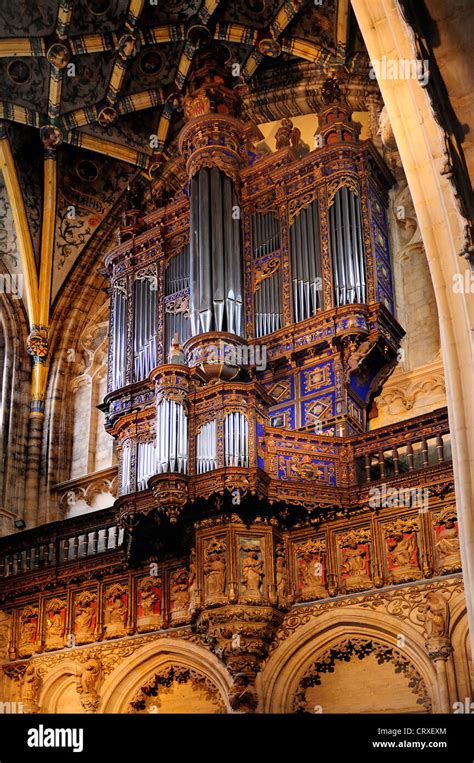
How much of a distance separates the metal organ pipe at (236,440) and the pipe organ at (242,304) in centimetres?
1

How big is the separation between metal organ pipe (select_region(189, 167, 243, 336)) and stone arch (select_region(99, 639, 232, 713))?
4576mm

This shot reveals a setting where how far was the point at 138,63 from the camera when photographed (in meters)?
21.0

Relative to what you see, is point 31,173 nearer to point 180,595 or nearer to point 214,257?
A: point 214,257

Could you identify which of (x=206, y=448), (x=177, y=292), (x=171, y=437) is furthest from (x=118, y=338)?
(x=206, y=448)

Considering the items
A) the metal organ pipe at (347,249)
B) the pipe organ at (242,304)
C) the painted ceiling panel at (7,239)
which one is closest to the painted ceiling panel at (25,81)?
the painted ceiling panel at (7,239)

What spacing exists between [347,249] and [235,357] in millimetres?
2405

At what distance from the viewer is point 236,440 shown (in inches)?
568

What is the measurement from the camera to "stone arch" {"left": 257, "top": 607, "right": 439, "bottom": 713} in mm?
13773

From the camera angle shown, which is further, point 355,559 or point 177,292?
point 177,292

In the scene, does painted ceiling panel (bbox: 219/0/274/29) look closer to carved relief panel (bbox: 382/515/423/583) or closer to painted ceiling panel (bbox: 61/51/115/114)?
painted ceiling panel (bbox: 61/51/115/114)

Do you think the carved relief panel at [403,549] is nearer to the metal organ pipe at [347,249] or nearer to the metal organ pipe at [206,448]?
the metal organ pipe at [206,448]

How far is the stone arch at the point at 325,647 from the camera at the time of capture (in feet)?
45.2
